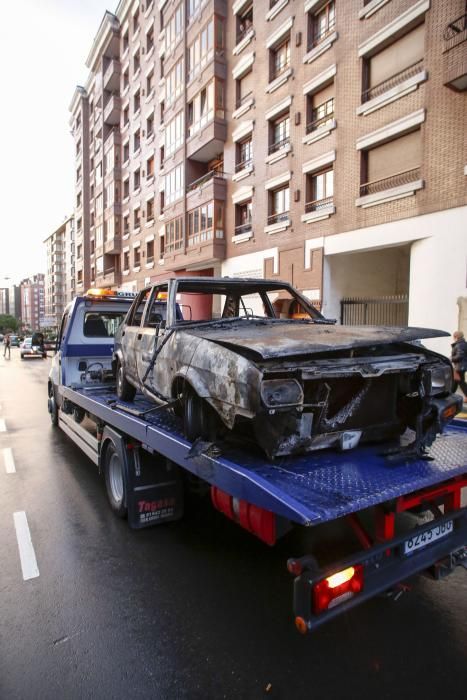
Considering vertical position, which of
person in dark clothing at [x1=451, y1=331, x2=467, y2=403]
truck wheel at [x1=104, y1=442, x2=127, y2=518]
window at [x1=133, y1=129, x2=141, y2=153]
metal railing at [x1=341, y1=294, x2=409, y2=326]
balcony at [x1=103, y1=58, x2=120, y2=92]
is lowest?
truck wheel at [x1=104, y1=442, x2=127, y2=518]

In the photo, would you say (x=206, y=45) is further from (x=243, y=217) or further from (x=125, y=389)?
(x=125, y=389)

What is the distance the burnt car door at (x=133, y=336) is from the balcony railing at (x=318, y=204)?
12.5 meters

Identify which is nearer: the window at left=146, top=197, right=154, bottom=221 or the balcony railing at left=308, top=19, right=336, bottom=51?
the balcony railing at left=308, top=19, right=336, bottom=51

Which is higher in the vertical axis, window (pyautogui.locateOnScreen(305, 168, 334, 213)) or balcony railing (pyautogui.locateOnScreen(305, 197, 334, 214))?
window (pyautogui.locateOnScreen(305, 168, 334, 213))

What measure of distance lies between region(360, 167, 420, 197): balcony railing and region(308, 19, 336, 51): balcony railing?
20.2 ft

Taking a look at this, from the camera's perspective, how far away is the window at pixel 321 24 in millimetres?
16328

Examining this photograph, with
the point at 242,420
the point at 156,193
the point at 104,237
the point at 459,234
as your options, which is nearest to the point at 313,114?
the point at 459,234

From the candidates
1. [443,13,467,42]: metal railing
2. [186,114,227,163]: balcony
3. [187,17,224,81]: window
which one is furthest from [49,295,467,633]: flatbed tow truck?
[187,17,224,81]: window

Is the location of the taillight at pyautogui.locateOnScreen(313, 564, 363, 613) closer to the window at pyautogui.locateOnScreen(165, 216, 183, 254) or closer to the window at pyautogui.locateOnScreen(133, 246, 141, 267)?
the window at pyautogui.locateOnScreen(165, 216, 183, 254)

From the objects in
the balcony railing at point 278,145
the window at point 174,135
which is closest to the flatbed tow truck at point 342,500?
the balcony railing at point 278,145

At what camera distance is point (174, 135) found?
85.7 ft

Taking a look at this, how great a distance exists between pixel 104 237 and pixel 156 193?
1235 centimetres

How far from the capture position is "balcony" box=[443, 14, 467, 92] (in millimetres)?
11266

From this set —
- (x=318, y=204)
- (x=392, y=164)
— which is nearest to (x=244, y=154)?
(x=318, y=204)
